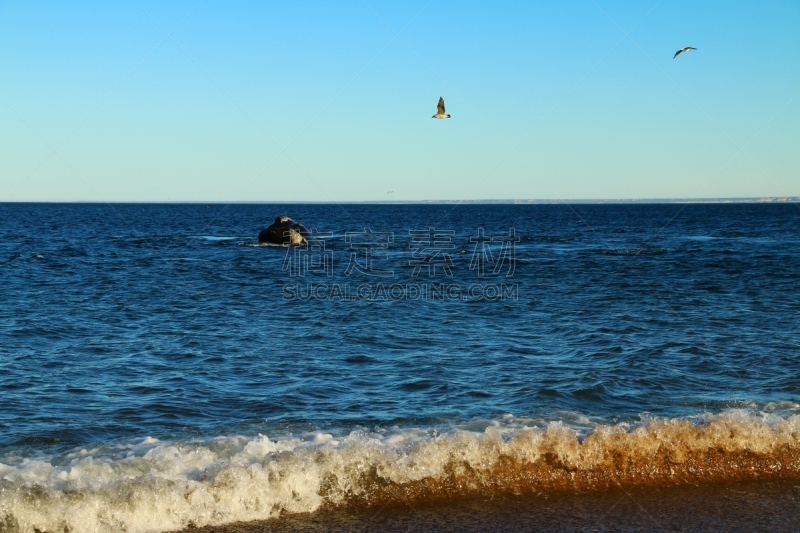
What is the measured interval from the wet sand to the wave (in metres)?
0.20

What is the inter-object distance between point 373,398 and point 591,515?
4416 millimetres

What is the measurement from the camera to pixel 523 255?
40375mm

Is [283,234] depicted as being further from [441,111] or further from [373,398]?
[373,398]

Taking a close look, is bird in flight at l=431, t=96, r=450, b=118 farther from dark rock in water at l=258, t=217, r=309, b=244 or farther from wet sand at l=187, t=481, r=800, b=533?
dark rock in water at l=258, t=217, r=309, b=244

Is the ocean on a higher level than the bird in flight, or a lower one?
lower

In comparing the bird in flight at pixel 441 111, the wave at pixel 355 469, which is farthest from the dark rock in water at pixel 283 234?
the wave at pixel 355 469

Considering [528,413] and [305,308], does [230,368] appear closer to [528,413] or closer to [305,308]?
[528,413]

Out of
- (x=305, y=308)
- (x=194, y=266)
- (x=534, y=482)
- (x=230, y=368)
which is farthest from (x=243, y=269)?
(x=534, y=482)

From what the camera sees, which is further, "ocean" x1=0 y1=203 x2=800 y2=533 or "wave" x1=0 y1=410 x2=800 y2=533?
"ocean" x1=0 y1=203 x2=800 y2=533

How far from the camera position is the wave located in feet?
20.4

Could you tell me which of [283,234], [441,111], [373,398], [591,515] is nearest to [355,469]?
[591,515]

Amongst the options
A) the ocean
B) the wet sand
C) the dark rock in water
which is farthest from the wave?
the dark rock in water

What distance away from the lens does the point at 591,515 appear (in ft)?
20.2

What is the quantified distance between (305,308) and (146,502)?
1368 centimetres
